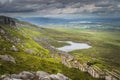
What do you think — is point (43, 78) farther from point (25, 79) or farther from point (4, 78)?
point (4, 78)

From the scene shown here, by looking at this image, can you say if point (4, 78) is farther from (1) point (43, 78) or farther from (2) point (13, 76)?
(1) point (43, 78)

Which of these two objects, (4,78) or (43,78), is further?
(43,78)

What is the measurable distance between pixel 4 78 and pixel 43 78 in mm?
34918

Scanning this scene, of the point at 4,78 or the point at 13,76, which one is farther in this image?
the point at 13,76

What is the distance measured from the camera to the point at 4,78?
600 ft

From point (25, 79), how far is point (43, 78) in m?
16.0

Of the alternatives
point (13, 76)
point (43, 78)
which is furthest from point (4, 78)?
point (43, 78)

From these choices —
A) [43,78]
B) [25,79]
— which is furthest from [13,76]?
[43,78]

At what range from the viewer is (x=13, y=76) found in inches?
7840

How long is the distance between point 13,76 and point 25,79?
11415 mm

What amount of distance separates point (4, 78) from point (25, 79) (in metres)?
21.2

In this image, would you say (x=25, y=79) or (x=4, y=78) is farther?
(x=25, y=79)
